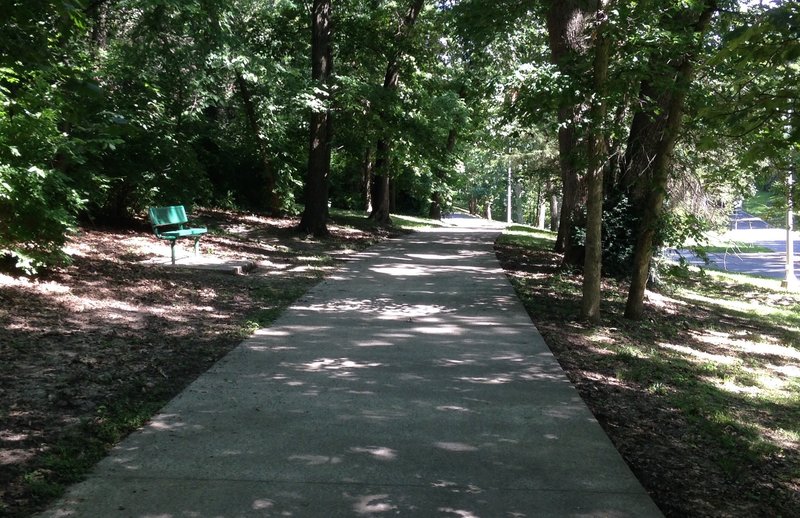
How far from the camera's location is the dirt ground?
4.31m

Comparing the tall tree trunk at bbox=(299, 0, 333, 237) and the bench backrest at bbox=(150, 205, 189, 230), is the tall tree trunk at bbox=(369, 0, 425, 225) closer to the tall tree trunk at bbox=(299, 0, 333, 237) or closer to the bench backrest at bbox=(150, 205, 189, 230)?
the tall tree trunk at bbox=(299, 0, 333, 237)

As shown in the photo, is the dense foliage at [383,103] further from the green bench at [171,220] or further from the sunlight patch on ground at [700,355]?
the sunlight patch on ground at [700,355]

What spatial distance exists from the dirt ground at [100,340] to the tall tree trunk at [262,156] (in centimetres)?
860

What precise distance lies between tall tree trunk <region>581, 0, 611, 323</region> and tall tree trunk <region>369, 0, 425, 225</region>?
36.0 ft

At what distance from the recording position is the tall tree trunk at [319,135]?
60.7 feet

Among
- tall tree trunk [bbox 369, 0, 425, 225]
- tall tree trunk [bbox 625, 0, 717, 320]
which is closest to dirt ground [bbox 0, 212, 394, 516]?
tall tree trunk [bbox 625, 0, 717, 320]


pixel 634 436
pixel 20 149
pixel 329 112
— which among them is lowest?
pixel 634 436

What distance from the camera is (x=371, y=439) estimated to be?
4723 mm

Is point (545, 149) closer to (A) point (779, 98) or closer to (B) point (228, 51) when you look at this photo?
(B) point (228, 51)

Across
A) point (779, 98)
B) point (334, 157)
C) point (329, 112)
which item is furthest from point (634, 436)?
point (334, 157)

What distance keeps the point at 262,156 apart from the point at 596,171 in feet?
51.1

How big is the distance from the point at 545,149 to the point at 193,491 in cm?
2775

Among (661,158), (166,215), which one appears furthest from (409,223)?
(661,158)

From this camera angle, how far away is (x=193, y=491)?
3846 millimetres
